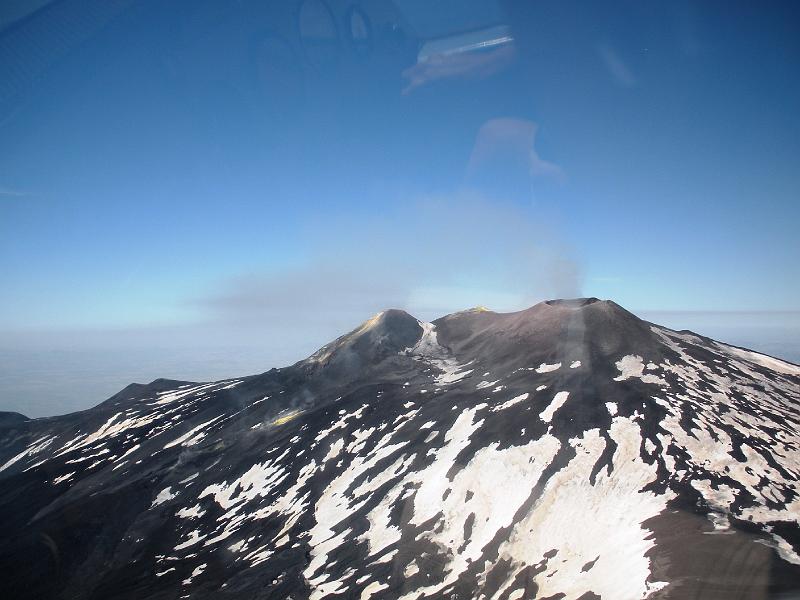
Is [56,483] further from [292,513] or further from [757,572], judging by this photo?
[757,572]

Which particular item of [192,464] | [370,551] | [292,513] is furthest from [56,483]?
[370,551]

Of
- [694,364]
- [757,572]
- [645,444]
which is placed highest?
[694,364]

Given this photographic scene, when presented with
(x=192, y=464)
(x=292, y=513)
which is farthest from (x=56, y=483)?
(x=292, y=513)

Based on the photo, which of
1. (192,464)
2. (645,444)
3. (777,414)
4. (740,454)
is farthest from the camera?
(192,464)

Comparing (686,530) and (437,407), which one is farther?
(437,407)

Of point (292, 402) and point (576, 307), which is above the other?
point (576, 307)

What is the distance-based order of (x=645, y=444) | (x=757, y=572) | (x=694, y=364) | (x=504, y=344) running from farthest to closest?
(x=504, y=344)
(x=694, y=364)
(x=645, y=444)
(x=757, y=572)

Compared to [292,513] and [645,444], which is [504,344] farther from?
[292,513]
